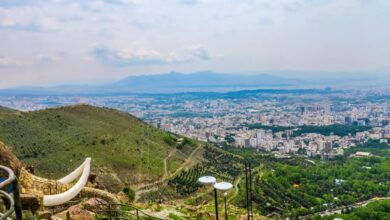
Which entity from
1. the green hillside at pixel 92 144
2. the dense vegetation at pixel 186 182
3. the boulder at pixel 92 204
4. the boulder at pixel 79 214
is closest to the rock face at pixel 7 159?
the boulder at pixel 79 214

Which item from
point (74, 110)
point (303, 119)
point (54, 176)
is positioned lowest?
point (303, 119)

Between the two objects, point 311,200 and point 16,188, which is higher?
point 16,188

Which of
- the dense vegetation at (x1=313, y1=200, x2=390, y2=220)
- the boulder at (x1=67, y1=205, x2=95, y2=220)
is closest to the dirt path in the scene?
the dense vegetation at (x1=313, y1=200, x2=390, y2=220)

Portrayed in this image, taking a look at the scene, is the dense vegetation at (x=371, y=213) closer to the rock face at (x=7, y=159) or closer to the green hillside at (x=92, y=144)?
the green hillside at (x=92, y=144)

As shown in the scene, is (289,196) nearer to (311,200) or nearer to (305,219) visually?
(311,200)

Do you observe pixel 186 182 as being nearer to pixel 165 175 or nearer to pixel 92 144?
pixel 165 175

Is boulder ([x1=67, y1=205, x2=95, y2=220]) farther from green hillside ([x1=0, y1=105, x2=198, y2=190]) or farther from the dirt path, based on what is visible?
green hillside ([x1=0, y1=105, x2=198, y2=190])

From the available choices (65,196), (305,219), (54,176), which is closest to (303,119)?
(305,219)

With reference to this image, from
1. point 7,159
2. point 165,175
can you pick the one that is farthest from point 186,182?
point 7,159

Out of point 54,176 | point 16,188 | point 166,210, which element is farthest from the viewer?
point 54,176
